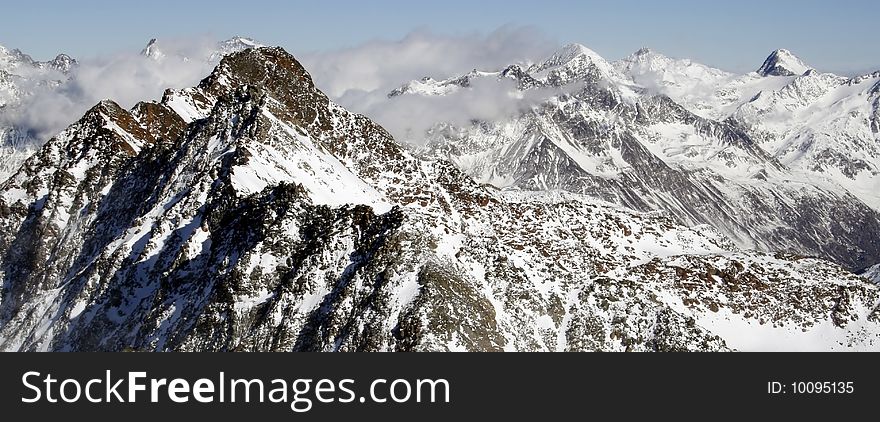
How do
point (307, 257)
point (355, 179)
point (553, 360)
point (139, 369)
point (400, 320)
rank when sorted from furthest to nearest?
1. point (355, 179)
2. point (307, 257)
3. point (400, 320)
4. point (553, 360)
5. point (139, 369)

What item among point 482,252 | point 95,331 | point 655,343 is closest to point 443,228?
point 482,252

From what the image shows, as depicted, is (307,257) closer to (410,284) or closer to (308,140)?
(410,284)

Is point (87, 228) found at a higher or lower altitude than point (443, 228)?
higher

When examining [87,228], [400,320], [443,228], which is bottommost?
[400,320]

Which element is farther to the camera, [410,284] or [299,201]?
[299,201]

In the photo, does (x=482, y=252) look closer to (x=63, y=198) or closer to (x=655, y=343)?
(x=655, y=343)

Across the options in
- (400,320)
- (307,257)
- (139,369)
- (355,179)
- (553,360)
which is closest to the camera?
(139,369)
